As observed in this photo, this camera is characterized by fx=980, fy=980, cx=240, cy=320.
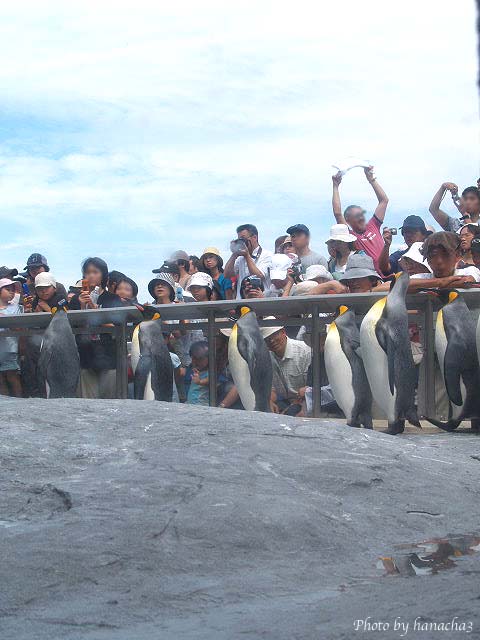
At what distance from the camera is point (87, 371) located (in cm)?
974

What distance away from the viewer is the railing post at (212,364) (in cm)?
879

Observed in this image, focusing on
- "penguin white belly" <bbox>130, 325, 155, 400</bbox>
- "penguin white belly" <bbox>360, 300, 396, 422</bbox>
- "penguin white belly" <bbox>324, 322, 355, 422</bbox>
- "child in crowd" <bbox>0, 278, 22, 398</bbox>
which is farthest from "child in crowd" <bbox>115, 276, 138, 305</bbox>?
"penguin white belly" <bbox>360, 300, 396, 422</bbox>

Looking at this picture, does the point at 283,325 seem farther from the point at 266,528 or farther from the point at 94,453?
the point at 266,528

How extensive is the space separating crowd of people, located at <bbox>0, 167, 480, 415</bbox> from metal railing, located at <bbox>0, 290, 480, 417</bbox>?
0.34 feet

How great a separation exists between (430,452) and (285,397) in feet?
9.89

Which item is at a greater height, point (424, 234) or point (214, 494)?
point (424, 234)

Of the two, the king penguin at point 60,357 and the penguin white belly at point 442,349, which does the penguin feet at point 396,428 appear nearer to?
the penguin white belly at point 442,349

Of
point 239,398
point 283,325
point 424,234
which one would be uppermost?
point 424,234

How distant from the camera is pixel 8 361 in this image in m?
9.67

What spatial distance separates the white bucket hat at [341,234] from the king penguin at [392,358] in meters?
1.07

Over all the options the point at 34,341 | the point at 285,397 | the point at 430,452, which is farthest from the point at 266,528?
the point at 34,341

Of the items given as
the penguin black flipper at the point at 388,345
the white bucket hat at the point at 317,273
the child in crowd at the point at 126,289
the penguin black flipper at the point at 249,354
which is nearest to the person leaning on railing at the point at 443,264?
the penguin black flipper at the point at 388,345

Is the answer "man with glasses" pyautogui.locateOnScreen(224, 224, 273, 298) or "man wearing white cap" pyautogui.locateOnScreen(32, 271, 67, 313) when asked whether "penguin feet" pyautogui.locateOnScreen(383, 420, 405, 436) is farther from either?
"man wearing white cap" pyautogui.locateOnScreen(32, 271, 67, 313)

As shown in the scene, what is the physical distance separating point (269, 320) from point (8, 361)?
2.76m
